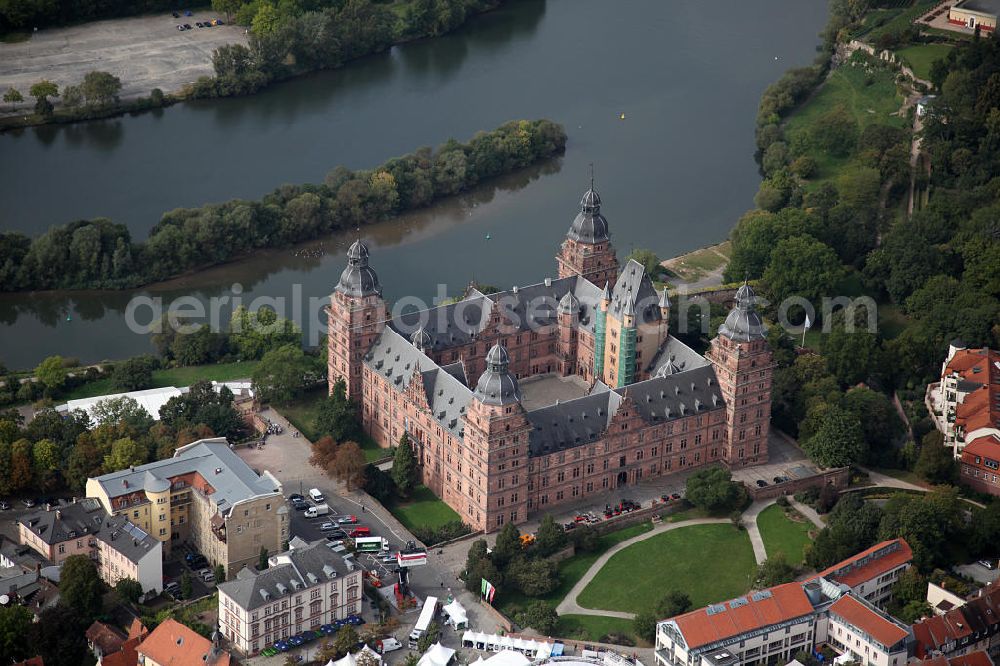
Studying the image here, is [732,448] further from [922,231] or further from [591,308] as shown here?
[922,231]

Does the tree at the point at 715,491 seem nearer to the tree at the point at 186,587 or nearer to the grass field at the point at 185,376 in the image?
the tree at the point at 186,587

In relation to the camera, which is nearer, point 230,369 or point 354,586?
point 354,586

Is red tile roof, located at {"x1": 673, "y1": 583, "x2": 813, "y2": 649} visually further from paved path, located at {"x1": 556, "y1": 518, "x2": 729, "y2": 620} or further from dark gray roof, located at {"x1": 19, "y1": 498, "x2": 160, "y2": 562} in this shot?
dark gray roof, located at {"x1": 19, "y1": 498, "x2": 160, "y2": 562}

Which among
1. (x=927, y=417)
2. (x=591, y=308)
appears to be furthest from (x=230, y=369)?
(x=927, y=417)

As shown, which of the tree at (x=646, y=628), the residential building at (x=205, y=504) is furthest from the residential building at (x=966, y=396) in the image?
the residential building at (x=205, y=504)

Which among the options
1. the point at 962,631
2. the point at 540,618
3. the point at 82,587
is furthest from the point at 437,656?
the point at 962,631

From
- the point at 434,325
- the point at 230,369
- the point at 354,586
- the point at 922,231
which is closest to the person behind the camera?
the point at 354,586
